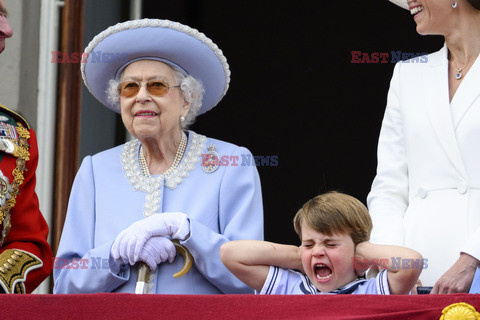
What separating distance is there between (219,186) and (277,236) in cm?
234

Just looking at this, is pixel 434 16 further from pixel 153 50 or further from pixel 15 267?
pixel 15 267

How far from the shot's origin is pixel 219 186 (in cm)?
360

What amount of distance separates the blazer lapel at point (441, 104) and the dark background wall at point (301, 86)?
7.08ft

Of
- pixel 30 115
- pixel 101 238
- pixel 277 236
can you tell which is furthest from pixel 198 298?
pixel 277 236

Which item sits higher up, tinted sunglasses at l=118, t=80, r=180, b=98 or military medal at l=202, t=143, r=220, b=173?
tinted sunglasses at l=118, t=80, r=180, b=98

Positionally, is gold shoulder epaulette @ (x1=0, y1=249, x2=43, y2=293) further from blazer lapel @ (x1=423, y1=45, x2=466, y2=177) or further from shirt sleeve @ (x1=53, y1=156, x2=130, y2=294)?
blazer lapel @ (x1=423, y1=45, x2=466, y2=177)

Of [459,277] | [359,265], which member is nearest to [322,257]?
[359,265]

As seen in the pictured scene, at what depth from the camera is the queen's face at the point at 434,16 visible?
353 cm

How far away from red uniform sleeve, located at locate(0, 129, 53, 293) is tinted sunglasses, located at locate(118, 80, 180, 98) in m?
0.37

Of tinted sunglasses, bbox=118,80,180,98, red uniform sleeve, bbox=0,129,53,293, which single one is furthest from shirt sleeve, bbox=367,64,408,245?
red uniform sleeve, bbox=0,129,53,293

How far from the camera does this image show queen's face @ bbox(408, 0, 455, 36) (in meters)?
3.53

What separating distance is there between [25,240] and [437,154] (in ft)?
4.32

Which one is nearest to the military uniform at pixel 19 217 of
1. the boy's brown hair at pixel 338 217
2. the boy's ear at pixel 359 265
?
the boy's brown hair at pixel 338 217

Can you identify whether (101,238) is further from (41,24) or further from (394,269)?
(41,24)
